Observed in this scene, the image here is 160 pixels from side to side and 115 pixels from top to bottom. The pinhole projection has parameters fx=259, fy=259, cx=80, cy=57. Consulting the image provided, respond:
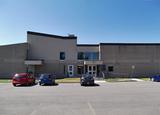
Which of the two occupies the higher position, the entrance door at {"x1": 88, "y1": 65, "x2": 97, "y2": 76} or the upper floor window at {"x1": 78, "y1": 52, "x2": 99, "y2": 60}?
the upper floor window at {"x1": 78, "y1": 52, "x2": 99, "y2": 60}

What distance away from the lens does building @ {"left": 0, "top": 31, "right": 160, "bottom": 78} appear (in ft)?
151

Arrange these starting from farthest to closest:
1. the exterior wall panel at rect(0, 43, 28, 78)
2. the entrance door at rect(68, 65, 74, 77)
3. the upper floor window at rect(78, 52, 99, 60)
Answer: the upper floor window at rect(78, 52, 99, 60), the entrance door at rect(68, 65, 74, 77), the exterior wall panel at rect(0, 43, 28, 78)

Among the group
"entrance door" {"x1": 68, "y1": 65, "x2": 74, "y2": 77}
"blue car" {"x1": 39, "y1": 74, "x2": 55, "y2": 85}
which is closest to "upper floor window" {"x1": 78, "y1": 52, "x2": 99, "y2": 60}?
"entrance door" {"x1": 68, "y1": 65, "x2": 74, "y2": 77}

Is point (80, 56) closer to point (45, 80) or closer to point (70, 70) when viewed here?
point (70, 70)

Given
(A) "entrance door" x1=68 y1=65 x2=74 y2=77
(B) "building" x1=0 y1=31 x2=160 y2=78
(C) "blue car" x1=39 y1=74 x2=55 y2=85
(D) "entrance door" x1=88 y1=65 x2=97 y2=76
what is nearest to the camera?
(C) "blue car" x1=39 y1=74 x2=55 y2=85

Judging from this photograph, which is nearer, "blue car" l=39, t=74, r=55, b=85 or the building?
"blue car" l=39, t=74, r=55, b=85

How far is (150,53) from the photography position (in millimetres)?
49156

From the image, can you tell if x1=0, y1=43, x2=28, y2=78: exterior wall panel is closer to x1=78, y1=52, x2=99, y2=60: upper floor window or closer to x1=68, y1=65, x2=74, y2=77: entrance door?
x1=68, y1=65, x2=74, y2=77: entrance door

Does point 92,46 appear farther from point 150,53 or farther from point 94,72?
point 150,53

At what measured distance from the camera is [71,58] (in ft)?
158

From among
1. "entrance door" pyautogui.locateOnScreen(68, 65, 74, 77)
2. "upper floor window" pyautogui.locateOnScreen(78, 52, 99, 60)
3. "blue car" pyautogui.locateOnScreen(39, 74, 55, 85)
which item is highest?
"upper floor window" pyautogui.locateOnScreen(78, 52, 99, 60)

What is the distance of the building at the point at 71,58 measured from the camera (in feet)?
151

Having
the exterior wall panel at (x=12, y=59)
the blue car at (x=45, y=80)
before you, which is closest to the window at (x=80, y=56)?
the exterior wall panel at (x=12, y=59)

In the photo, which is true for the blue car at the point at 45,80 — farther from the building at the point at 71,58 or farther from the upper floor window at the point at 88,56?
the upper floor window at the point at 88,56
